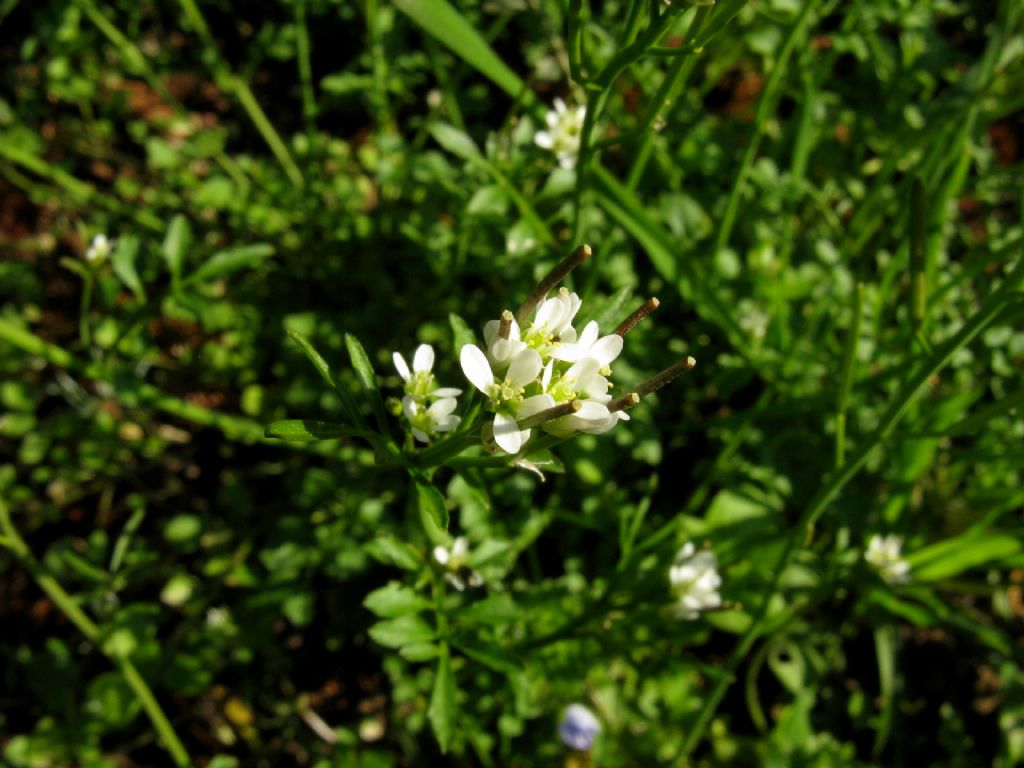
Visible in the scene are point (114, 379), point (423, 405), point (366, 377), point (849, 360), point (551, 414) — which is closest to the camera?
point (551, 414)

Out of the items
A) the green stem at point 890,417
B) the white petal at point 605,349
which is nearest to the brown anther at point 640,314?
the white petal at point 605,349

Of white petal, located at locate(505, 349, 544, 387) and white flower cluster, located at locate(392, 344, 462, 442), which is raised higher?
white flower cluster, located at locate(392, 344, 462, 442)

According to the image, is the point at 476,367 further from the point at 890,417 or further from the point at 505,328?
the point at 890,417

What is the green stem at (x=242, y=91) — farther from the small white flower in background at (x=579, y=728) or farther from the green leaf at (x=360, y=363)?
the small white flower in background at (x=579, y=728)

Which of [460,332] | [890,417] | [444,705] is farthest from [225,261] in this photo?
[890,417]

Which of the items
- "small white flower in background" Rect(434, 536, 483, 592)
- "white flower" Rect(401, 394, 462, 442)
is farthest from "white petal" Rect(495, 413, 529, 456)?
"small white flower in background" Rect(434, 536, 483, 592)

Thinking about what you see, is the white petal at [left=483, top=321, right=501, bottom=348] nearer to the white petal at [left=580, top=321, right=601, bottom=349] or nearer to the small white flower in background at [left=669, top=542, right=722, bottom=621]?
the white petal at [left=580, top=321, right=601, bottom=349]

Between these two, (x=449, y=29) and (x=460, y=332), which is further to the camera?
(x=449, y=29)

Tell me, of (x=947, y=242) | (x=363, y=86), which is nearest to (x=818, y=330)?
(x=947, y=242)
